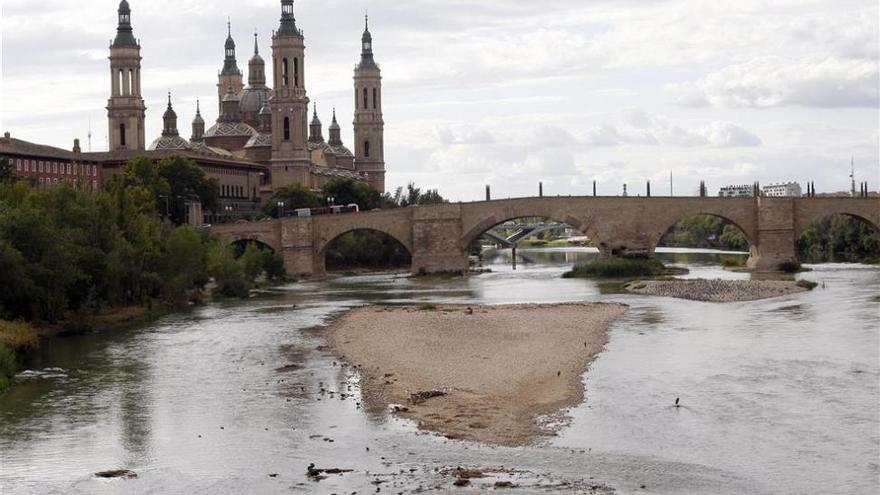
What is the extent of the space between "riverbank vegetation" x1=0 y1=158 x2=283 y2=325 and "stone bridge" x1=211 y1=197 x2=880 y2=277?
1191 cm

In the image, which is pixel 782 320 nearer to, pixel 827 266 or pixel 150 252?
pixel 150 252

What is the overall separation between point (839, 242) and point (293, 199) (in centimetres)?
4158

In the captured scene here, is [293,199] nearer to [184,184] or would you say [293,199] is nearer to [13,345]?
[184,184]

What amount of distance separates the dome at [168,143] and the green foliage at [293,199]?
14.3 meters

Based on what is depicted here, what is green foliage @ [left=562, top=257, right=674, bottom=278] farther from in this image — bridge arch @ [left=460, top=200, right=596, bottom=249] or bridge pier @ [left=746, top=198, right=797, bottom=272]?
bridge pier @ [left=746, top=198, right=797, bottom=272]

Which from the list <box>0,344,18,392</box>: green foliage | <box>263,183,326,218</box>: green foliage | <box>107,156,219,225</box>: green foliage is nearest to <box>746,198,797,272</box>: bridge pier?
<box>107,156,219,225</box>: green foliage

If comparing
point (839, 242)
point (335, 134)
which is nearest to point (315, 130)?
point (335, 134)

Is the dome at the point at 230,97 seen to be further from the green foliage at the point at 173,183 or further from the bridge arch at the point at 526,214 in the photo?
the bridge arch at the point at 526,214

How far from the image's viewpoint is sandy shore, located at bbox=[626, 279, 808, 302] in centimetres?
5747

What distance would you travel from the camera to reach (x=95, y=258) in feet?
166

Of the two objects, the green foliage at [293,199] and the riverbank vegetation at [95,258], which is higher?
the green foliage at [293,199]

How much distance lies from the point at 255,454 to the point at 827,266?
6216 centimetres

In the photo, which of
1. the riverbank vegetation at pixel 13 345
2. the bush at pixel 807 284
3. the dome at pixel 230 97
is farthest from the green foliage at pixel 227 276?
the dome at pixel 230 97

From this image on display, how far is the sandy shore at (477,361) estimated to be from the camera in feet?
93.2
